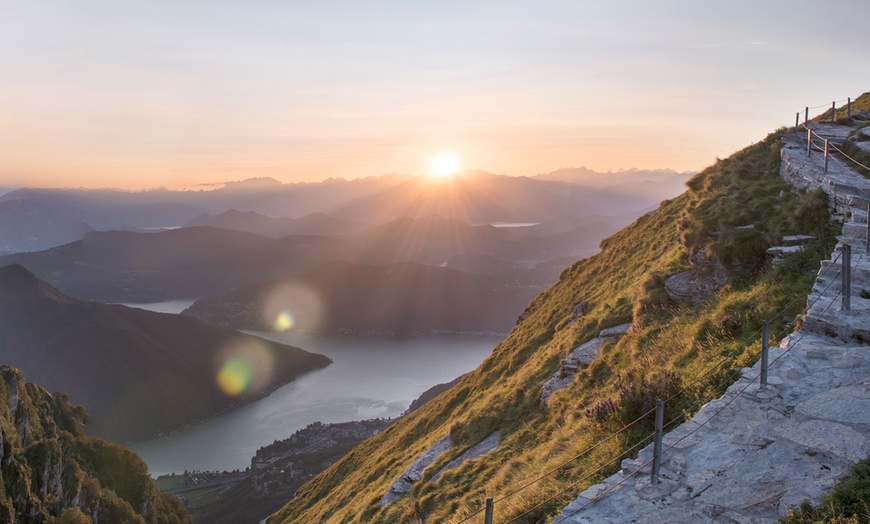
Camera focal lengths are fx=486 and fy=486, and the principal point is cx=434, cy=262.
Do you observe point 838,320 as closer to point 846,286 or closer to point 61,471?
point 846,286

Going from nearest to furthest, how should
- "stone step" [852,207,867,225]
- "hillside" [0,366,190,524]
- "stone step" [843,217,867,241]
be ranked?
"stone step" [843,217,867,241] < "stone step" [852,207,867,225] < "hillside" [0,366,190,524]

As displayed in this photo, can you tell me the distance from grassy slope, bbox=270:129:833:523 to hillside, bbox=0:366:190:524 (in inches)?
2226

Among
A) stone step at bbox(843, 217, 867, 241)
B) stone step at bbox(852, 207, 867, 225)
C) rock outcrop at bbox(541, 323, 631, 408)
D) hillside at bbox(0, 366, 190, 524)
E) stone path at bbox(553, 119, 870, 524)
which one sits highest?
stone step at bbox(852, 207, 867, 225)

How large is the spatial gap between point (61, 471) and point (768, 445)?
95.1 metres

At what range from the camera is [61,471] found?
7394cm

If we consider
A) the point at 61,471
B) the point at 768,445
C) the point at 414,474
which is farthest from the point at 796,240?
the point at 61,471

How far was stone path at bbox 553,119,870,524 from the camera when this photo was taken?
7.74 m

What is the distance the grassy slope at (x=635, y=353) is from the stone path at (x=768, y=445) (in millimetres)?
827

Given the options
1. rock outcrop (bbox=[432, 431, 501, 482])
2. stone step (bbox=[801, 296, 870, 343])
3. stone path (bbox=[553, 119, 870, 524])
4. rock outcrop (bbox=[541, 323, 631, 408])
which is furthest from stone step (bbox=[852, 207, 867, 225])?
rock outcrop (bbox=[432, 431, 501, 482])

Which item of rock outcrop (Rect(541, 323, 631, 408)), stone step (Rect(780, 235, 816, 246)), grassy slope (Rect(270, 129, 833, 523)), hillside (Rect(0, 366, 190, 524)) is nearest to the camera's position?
grassy slope (Rect(270, 129, 833, 523))

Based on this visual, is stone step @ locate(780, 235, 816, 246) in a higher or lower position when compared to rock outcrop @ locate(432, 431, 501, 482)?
higher

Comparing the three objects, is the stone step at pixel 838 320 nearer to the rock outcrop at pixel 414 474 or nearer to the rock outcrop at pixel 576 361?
the rock outcrop at pixel 576 361

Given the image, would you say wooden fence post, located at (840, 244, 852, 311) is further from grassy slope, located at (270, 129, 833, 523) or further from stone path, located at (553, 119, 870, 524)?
grassy slope, located at (270, 129, 833, 523)

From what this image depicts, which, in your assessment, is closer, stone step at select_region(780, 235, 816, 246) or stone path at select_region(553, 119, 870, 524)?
stone path at select_region(553, 119, 870, 524)
